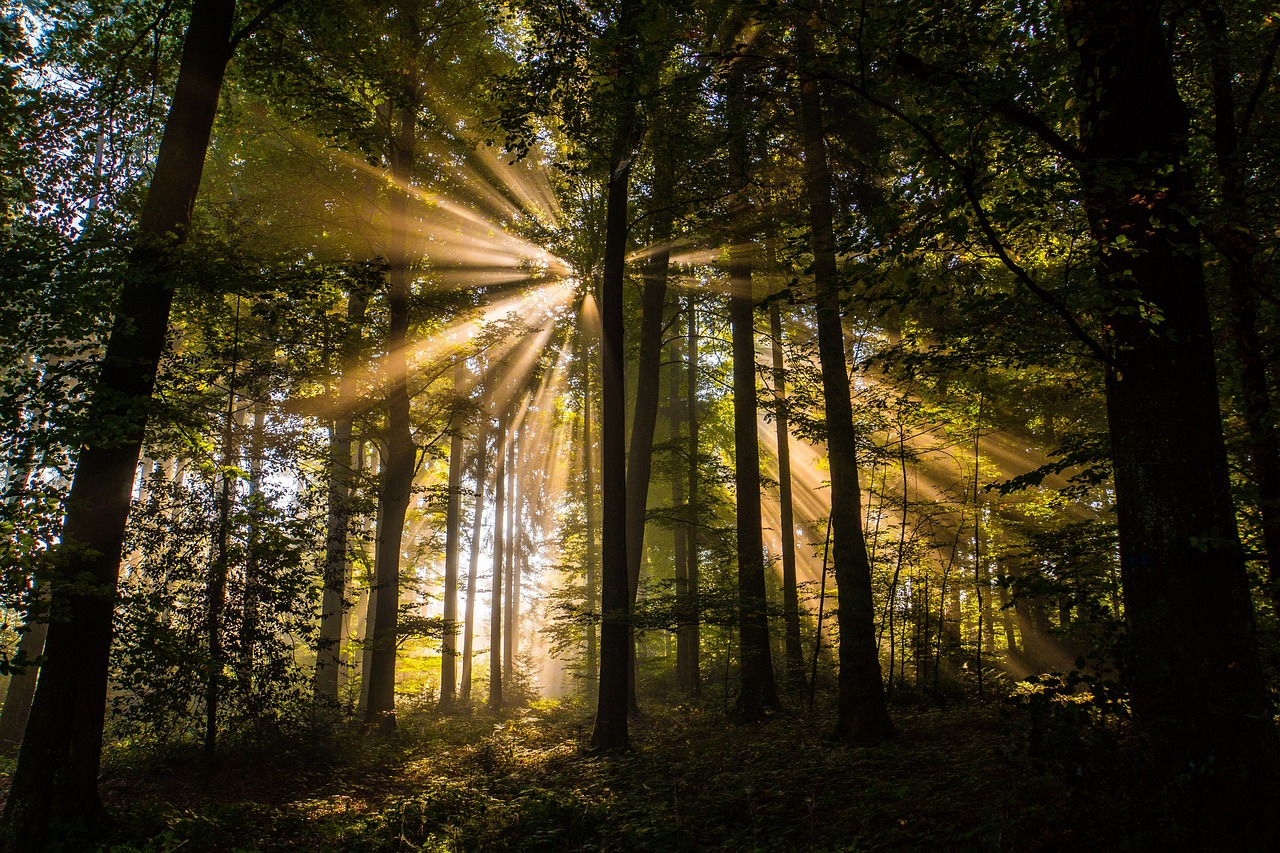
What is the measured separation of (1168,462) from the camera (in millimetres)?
4016

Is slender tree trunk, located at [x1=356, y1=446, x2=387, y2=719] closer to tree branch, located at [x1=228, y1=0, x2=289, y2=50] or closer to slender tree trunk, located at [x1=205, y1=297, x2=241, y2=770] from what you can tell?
slender tree trunk, located at [x1=205, y1=297, x2=241, y2=770]

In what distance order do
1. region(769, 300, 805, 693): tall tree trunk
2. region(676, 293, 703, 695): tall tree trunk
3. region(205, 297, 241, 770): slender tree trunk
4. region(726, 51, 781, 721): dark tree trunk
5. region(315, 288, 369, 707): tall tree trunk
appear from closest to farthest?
region(205, 297, 241, 770): slender tree trunk < region(315, 288, 369, 707): tall tree trunk < region(726, 51, 781, 721): dark tree trunk < region(769, 300, 805, 693): tall tree trunk < region(676, 293, 703, 695): tall tree trunk

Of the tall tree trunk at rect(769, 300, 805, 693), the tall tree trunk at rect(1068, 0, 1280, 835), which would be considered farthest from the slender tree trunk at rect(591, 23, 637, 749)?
the tall tree trunk at rect(1068, 0, 1280, 835)

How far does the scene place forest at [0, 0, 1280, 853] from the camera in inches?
161

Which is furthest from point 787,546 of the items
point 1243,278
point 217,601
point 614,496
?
point 1243,278

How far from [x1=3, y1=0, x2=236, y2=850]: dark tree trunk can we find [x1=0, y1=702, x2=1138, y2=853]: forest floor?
720mm

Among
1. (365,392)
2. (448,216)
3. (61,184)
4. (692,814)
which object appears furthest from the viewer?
(448,216)

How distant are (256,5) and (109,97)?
84.0 inches

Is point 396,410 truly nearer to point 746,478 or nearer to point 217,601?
point 217,601

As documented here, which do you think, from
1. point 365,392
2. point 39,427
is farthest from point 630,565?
point 39,427

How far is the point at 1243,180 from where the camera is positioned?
5516mm

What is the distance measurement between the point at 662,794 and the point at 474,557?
62.2ft

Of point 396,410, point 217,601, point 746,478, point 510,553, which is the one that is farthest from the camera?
point 510,553

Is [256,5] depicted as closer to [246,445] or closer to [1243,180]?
[246,445]
